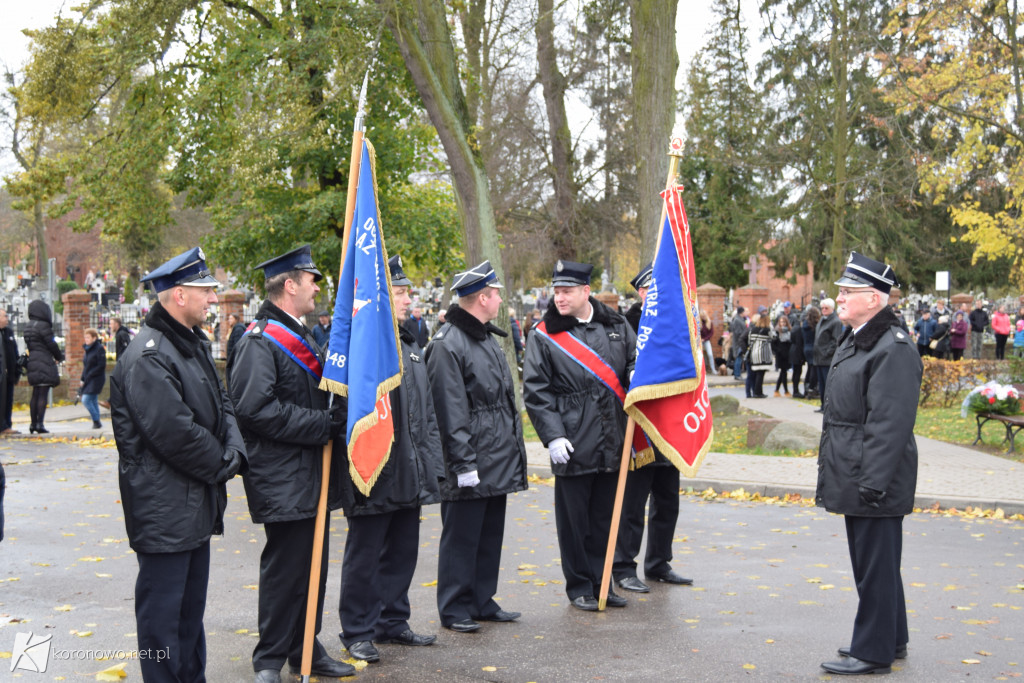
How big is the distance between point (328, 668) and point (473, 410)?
1838 mm

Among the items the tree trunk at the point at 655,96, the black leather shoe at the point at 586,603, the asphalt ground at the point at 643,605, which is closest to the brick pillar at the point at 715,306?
the tree trunk at the point at 655,96

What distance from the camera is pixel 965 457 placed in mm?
12914

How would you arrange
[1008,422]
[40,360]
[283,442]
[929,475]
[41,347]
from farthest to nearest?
[41,347] → [40,360] → [1008,422] → [929,475] → [283,442]

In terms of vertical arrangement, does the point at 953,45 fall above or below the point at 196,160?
above

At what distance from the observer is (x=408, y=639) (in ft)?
19.4

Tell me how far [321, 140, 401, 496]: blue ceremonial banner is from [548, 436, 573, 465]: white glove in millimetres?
1259

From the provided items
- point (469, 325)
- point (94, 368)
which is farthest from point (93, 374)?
point (469, 325)

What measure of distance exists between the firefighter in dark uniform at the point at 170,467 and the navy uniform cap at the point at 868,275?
3.40 metres

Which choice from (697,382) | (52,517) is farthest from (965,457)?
(52,517)

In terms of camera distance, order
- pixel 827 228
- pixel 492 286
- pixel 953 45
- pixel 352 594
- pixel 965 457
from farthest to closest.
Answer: pixel 827 228 → pixel 953 45 → pixel 965 457 → pixel 492 286 → pixel 352 594

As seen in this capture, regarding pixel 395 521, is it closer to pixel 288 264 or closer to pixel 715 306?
pixel 288 264

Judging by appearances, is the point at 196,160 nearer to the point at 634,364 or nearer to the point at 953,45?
the point at 953,45

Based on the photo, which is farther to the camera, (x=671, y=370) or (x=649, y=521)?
(x=649, y=521)

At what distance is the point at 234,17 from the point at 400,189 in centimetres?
549
